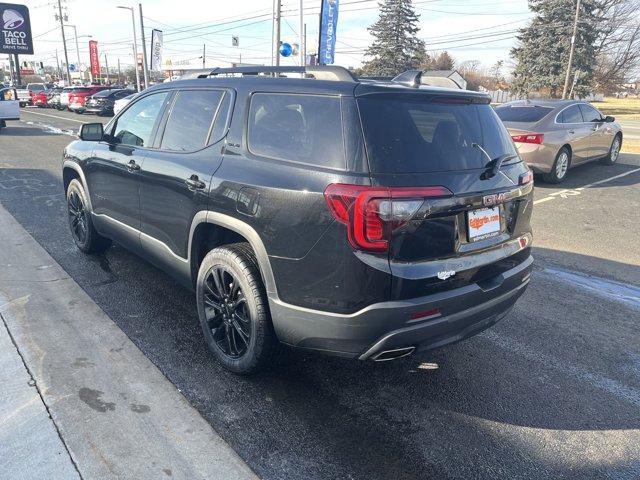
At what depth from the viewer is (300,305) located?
2.59 metres

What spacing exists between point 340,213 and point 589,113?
33.7 feet

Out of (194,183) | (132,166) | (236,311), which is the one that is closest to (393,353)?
(236,311)

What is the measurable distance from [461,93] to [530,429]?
1984 millimetres

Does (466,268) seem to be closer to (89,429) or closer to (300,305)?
(300,305)

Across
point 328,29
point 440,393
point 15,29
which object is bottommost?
point 440,393

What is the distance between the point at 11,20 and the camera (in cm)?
4453

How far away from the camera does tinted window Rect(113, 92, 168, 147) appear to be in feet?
13.0

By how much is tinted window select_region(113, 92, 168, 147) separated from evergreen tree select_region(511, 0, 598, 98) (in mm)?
46059

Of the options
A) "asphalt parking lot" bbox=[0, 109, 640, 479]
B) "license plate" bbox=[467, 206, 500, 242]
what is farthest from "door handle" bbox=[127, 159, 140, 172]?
"license plate" bbox=[467, 206, 500, 242]

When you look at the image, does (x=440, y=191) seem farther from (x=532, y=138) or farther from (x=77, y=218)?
(x=532, y=138)

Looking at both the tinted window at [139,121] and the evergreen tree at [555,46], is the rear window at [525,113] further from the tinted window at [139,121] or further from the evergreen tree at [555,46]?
the evergreen tree at [555,46]

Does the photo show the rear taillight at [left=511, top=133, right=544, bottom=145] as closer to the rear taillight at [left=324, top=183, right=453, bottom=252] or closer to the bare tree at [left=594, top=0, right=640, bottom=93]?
the rear taillight at [left=324, top=183, right=453, bottom=252]

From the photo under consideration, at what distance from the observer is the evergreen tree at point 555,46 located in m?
41.7

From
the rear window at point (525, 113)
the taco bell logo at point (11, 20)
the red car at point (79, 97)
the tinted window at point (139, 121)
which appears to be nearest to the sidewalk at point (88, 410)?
the tinted window at point (139, 121)
